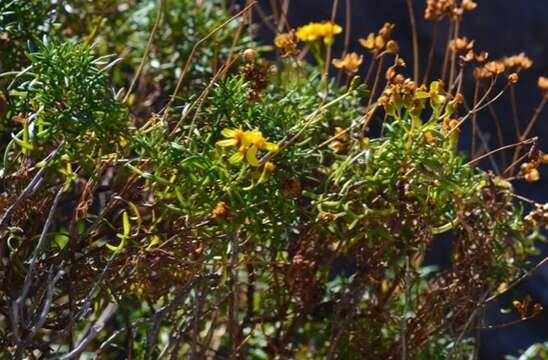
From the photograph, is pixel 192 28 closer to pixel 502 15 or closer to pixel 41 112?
pixel 41 112

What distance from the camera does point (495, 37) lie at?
3914 millimetres

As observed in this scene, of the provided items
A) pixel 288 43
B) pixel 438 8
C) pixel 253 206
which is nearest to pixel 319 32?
pixel 288 43

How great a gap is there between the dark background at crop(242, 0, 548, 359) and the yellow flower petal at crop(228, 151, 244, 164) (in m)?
2.12

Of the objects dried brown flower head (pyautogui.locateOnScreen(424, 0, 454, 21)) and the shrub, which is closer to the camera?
the shrub

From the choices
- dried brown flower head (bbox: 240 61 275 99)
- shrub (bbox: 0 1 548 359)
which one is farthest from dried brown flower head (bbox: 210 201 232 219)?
dried brown flower head (bbox: 240 61 275 99)

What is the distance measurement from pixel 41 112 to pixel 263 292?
0.77 meters

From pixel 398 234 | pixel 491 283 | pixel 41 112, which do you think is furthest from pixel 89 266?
pixel 491 283

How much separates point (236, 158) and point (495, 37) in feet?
8.03

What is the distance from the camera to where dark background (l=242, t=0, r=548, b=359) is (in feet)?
12.4

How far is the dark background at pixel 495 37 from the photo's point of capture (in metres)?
3.78

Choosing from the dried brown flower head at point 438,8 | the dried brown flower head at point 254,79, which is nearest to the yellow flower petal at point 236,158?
the dried brown flower head at point 254,79

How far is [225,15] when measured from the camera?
281 centimetres

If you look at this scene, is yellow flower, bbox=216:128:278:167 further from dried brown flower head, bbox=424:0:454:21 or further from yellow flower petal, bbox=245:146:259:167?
dried brown flower head, bbox=424:0:454:21

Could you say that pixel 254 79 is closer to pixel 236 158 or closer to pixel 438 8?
pixel 236 158
